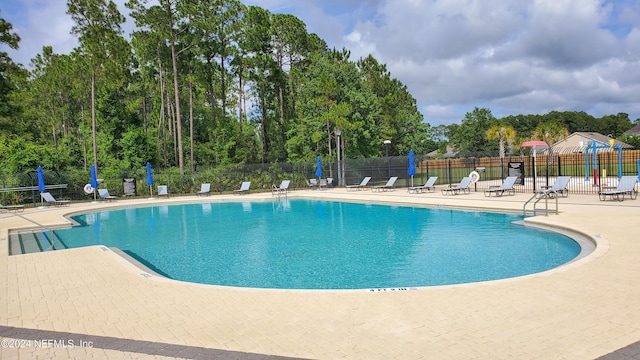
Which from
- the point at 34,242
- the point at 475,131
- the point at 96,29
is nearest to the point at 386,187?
the point at 34,242

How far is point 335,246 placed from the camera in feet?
33.9

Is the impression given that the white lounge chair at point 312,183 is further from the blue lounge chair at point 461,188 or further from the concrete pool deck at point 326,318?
the concrete pool deck at point 326,318

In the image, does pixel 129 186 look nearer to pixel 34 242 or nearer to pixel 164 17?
pixel 164 17

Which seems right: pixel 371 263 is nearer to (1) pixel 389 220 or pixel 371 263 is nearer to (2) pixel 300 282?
(2) pixel 300 282

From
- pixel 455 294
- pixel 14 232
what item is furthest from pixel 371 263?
pixel 14 232

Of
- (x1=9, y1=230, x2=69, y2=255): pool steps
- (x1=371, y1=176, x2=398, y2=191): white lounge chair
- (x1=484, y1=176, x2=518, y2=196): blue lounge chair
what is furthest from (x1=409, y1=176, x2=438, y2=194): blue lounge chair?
(x1=9, y1=230, x2=69, y2=255): pool steps

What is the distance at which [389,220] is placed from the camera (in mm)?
14297

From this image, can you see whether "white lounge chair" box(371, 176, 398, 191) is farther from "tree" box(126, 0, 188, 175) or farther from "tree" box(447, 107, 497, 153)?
"tree" box(447, 107, 497, 153)

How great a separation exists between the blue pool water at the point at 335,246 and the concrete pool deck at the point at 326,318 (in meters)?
1.45

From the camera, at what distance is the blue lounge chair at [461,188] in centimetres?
1995

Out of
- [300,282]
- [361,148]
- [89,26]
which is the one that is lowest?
[300,282]

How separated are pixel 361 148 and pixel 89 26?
19994 mm

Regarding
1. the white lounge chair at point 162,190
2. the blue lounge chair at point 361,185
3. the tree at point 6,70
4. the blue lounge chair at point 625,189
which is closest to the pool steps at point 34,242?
the white lounge chair at point 162,190

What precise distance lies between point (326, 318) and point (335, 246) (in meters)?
5.83
